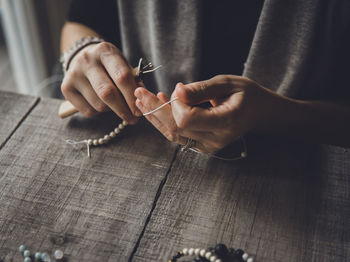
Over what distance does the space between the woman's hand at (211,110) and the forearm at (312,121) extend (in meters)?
0.05

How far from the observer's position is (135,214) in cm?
63

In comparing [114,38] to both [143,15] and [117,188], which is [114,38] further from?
[117,188]

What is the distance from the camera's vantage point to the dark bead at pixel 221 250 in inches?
22.5

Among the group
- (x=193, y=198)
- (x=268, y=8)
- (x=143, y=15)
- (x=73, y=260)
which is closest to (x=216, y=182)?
(x=193, y=198)

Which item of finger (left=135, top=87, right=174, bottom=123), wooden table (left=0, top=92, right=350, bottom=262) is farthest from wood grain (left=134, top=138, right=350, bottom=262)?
finger (left=135, top=87, right=174, bottom=123)

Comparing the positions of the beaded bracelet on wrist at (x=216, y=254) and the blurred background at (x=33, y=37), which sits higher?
the beaded bracelet on wrist at (x=216, y=254)

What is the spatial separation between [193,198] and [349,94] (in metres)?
0.55

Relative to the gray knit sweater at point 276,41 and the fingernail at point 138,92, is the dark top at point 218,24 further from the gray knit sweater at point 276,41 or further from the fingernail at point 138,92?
the fingernail at point 138,92

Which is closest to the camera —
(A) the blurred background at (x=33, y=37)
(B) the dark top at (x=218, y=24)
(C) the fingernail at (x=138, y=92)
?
(C) the fingernail at (x=138, y=92)

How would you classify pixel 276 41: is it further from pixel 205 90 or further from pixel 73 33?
pixel 73 33

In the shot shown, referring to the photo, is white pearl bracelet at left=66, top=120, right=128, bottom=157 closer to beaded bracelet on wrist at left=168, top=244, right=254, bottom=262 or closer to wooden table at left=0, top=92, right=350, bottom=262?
wooden table at left=0, top=92, right=350, bottom=262

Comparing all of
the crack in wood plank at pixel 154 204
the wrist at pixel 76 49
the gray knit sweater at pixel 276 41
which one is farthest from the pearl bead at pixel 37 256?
the gray knit sweater at pixel 276 41

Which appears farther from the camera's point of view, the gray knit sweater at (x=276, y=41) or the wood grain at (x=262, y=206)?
the gray knit sweater at (x=276, y=41)

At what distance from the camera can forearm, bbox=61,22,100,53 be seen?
41.5 inches
